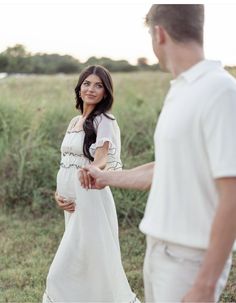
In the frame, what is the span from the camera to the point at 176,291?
1908mm

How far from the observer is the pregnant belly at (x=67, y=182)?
3.70m

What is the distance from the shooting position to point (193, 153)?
1.80 m

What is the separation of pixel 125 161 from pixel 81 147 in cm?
333

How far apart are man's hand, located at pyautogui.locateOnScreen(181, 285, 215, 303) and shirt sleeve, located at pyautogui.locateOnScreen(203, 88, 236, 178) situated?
1.12 feet

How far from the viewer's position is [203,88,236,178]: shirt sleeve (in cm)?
172

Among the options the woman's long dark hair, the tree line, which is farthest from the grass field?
the tree line

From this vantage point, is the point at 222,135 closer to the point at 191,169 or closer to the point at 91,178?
the point at 191,169

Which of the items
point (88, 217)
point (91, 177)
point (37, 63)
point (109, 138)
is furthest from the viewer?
point (37, 63)

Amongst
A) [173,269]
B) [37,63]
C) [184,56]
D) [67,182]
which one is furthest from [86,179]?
[37,63]

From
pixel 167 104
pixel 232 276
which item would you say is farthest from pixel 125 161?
pixel 167 104

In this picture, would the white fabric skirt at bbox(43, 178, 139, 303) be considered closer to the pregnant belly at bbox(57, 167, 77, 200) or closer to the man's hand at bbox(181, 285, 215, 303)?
the pregnant belly at bbox(57, 167, 77, 200)

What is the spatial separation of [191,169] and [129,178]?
2.15 feet

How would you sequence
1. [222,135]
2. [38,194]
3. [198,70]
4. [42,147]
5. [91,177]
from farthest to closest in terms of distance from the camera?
[42,147] < [38,194] < [91,177] < [198,70] < [222,135]

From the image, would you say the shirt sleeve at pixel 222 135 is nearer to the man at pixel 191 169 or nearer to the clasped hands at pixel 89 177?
the man at pixel 191 169
